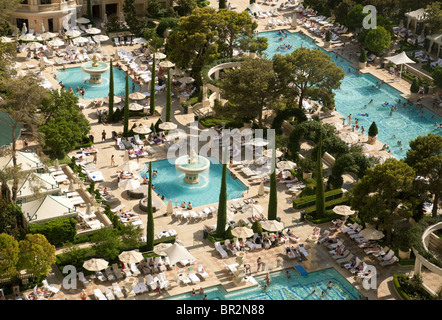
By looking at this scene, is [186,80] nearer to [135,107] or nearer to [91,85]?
[135,107]

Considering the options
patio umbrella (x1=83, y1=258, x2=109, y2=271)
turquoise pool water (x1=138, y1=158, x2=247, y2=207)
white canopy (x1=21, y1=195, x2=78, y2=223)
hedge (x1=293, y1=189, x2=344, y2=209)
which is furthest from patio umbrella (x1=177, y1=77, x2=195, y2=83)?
patio umbrella (x1=83, y1=258, x2=109, y2=271)

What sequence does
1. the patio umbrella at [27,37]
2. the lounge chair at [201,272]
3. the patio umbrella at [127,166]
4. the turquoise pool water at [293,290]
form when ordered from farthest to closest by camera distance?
the patio umbrella at [27,37]
the patio umbrella at [127,166]
the lounge chair at [201,272]
the turquoise pool water at [293,290]

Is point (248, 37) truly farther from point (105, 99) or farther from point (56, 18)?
point (56, 18)

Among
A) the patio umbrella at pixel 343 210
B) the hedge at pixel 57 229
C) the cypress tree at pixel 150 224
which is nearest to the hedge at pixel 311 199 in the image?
the patio umbrella at pixel 343 210

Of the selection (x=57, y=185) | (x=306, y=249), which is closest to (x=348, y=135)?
(x=306, y=249)

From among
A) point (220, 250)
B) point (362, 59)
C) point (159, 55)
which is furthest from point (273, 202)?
point (362, 59)

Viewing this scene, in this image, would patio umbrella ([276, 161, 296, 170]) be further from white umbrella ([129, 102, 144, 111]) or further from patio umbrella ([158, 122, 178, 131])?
white umbrella ([129, 102, 144, 111])

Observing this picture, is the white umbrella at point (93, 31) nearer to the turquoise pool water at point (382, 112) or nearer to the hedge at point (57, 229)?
the turquoise pool water at point (382, 112)
